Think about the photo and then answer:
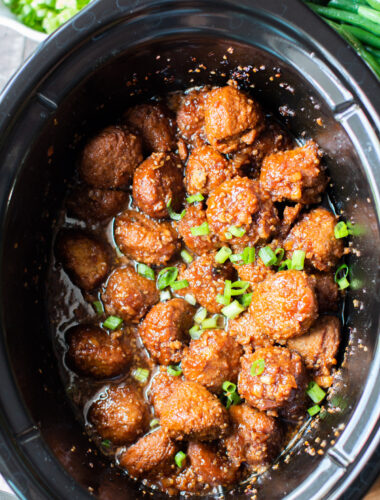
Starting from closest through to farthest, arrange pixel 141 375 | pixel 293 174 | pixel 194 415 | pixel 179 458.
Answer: pixel 194 415 → pixel 293 174 → pixel 179 458 → pixel 141 375

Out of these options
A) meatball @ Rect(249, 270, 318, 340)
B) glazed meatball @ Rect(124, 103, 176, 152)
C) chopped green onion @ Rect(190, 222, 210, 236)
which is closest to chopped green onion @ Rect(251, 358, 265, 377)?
meatball @ Rect(249, 270, 318, 340)

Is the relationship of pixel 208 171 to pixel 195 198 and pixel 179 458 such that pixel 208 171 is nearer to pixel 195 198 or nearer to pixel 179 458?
pixel 195 198

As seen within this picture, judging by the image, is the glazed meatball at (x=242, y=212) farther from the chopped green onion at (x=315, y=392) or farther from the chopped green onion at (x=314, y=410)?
the chopped green onion at (x=314, y=410)

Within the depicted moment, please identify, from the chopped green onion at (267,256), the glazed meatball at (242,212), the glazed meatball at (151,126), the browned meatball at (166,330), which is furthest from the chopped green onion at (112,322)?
the glazed meatball at (151,126)

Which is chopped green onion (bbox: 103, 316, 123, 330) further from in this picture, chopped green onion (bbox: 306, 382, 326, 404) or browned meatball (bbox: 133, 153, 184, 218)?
chopped green onion (bbox: 306, 382, 326, 404)

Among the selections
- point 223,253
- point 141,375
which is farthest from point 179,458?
point 223,253

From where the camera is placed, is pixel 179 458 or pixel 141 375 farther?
pixel 141 375

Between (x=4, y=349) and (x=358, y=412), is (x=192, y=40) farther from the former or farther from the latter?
(x=358, y=412)

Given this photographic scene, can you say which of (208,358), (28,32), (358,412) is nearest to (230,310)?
(208,358)

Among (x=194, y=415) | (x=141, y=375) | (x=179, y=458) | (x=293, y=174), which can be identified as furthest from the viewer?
(x=141, y=375)
